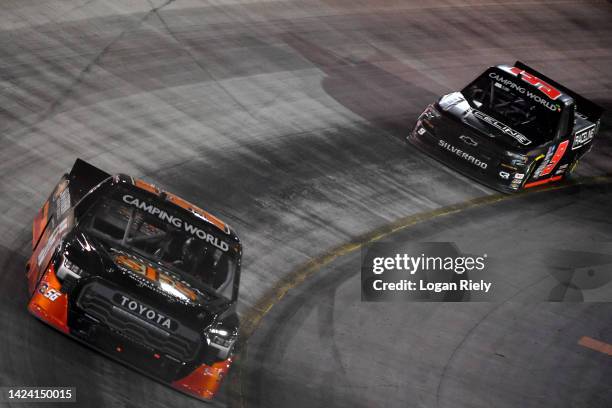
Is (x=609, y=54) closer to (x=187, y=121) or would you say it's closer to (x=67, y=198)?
(x=187, y=121)

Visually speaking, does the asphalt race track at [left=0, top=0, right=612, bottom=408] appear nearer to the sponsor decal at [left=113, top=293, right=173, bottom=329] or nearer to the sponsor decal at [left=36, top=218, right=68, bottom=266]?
the sponsor decal at [left=36, top=218, right=68, bottom=266]

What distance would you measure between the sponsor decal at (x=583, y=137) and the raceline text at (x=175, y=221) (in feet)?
26.6

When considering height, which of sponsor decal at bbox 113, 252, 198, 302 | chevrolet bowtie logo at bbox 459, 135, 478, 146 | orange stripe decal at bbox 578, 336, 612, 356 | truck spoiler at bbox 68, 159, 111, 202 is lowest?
orange stripe decal at bbox 578, 336, 612, 356

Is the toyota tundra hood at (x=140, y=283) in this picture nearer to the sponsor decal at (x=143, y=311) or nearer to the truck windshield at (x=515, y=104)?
the sponsor decal at (x=143, y=311)

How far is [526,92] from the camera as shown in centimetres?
1716

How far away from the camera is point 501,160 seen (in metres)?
16.2

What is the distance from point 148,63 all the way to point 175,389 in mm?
8340

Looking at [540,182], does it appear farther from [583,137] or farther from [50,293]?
[50,293]

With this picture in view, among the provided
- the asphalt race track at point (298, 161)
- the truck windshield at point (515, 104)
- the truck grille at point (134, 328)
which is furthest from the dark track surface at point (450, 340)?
the truck windshield at point (515, 104)

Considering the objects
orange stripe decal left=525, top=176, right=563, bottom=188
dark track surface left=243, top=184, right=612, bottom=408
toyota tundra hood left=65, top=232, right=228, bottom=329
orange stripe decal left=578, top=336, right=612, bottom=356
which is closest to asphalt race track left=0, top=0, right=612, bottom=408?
dark track surface left=243, top=184, right=612, bottom=408

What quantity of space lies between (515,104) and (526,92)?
0.87 ft

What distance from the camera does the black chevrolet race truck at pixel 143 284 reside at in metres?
9.93

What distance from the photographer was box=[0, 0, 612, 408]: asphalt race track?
11719 millimetres

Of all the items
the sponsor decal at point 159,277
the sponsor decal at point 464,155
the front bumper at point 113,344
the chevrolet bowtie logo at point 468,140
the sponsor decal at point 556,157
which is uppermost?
the sponsor decal at point 159,277
